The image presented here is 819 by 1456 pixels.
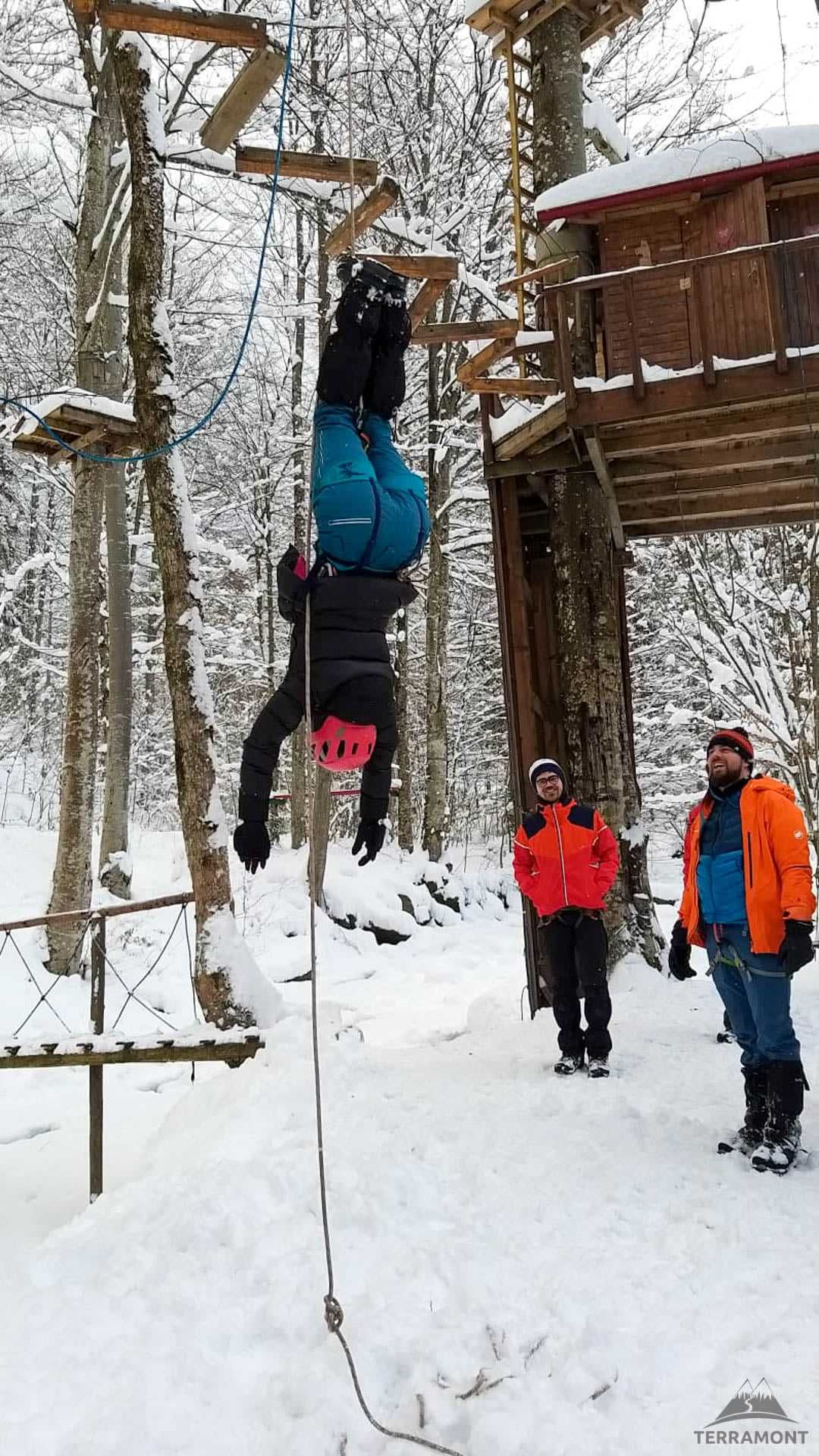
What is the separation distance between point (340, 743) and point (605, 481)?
18.7 ft

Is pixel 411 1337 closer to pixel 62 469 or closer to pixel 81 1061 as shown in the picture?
pixel 81 1061

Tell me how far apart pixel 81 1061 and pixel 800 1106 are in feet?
12.7

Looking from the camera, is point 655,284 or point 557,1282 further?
point 655,284

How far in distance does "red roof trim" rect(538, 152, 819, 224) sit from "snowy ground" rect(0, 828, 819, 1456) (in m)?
7.07

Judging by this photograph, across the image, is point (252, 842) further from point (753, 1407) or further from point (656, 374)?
point (656, 374)

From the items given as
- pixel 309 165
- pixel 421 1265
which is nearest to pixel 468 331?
pixel 309 165

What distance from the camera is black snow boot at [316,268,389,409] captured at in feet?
10.7

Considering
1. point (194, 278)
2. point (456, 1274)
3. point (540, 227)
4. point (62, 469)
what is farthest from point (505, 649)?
point (194, 278)

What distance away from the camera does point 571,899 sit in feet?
19.0

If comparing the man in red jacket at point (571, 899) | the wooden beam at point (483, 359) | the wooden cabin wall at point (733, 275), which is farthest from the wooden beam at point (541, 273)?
the man in red jacket at point (571, 899)

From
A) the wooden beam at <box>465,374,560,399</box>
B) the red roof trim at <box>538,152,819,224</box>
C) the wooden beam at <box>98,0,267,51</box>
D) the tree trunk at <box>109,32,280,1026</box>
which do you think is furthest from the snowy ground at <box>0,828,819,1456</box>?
the red roof trim at <box>538,152,819,224</box>

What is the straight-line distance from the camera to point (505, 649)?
8227mm

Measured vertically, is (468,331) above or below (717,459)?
above

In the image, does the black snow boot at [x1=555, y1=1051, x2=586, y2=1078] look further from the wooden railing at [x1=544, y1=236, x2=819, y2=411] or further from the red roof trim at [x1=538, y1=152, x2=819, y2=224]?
the red roof trim at [x1=538, y1=152, x2=819, y2=224]
